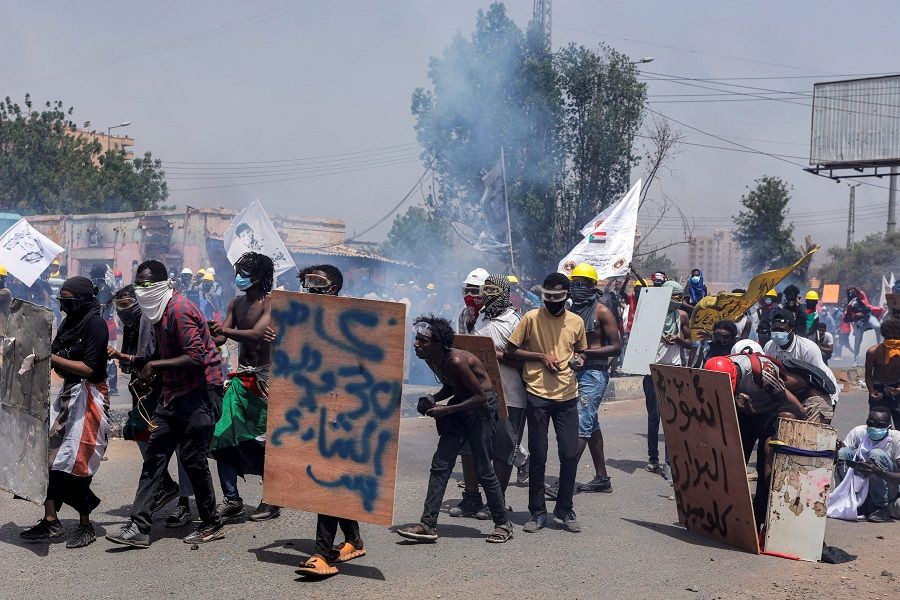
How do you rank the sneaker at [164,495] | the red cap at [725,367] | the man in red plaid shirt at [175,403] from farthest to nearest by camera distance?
the sneaker at [164,495]
the red cap at [725,367]
the man in red plaid shirt at [175,403]

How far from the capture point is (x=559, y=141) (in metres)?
22.6

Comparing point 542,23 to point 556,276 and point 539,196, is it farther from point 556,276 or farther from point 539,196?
point 556,276

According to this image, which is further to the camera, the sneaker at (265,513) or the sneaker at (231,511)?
the sneaker at (265,513)

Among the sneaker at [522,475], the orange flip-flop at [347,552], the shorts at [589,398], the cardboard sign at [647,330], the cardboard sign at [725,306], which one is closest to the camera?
the orange flip-flop at [347,552]

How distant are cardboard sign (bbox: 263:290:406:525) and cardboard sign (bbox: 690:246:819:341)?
17.5 ft

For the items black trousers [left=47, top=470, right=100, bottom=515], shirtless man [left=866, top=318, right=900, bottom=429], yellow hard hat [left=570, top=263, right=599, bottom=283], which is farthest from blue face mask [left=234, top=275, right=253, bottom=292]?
shirtless man [left=866, top=318, right=900, bottom=429]

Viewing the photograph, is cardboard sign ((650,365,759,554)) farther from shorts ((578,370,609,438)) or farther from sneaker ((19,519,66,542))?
sneaker ((19,519,66,542))

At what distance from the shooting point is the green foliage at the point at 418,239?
30.7 m

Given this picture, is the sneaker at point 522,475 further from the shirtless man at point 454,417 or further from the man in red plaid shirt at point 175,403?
the man in red plaid shirt at point 175,403

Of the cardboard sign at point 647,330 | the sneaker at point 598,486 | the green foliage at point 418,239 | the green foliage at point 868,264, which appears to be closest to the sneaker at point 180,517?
the sneaker at point 598,486

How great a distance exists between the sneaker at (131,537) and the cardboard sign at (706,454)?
3.46 m

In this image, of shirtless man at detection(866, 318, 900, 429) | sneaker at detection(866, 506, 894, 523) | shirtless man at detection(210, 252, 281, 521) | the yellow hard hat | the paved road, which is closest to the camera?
the paved road

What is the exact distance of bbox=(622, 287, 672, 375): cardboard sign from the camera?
31.1 ft

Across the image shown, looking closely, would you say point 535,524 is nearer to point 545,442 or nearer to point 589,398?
point 545,442
